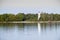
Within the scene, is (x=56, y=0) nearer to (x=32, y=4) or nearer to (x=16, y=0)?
(x=32, y=4)

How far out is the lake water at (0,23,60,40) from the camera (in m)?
1.85

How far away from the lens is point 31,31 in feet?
6.27

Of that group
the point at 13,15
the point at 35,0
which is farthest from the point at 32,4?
the point at 13,15

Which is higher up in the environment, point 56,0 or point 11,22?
point 56,0

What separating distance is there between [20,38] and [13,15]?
0.47m

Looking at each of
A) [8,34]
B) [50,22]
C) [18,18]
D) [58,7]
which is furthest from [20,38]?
[58,7]

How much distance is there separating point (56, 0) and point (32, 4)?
49cm

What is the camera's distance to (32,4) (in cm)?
184

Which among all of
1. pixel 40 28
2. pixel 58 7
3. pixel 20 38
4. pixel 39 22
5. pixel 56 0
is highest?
pixel 56 0

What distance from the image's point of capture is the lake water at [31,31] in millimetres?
1854

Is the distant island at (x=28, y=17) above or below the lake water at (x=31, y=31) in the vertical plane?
above

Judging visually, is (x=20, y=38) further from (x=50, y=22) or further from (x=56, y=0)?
(x=56, y=0)

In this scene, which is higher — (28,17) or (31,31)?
(28,17)

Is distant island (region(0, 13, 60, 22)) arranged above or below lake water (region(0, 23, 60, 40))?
above
